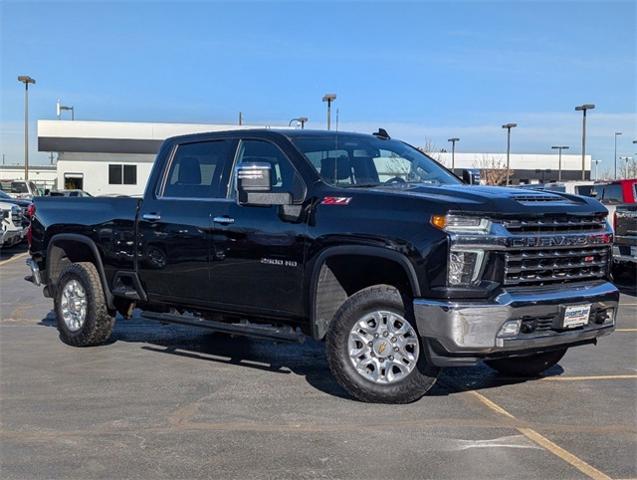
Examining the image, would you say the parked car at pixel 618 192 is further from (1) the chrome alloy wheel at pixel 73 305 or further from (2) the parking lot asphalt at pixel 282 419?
(1) the chrome alloy wheel at pixel 73 305

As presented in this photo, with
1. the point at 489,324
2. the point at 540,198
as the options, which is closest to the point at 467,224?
the point at 489,324

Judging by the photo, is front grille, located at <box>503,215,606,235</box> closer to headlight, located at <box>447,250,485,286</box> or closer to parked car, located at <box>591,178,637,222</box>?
headlight, located at <box>447,250,485,286</box>

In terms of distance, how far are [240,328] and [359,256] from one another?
1.32 metres

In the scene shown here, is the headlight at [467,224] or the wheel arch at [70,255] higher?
the headlight at [467,224]

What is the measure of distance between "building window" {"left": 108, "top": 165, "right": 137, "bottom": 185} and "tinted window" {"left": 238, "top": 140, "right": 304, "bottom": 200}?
39732 mm

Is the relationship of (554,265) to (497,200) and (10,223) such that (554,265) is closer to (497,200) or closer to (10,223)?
(497,200)

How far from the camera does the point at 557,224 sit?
5.58 meters

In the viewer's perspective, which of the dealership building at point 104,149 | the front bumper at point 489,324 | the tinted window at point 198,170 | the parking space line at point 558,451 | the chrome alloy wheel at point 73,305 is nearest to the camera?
the parking space line at point 558,451

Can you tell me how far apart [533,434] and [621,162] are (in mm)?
84822

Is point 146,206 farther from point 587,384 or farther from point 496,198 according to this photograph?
point 587,384

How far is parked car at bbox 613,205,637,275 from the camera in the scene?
12391 mm

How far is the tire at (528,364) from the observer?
675 cm

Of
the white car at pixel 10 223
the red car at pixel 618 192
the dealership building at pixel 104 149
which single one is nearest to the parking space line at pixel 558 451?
the red car at pixel 618 192

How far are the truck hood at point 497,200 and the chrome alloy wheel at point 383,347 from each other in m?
0.94
